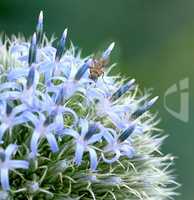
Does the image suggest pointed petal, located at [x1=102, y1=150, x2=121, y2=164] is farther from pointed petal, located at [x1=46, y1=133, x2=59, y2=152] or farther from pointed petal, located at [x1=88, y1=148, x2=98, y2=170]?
pointed petal, located at [x1=46, y1=133, x2=59, y2=152]

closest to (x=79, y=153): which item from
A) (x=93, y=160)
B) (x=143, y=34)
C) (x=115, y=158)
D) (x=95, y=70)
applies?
(x=93, y=160)

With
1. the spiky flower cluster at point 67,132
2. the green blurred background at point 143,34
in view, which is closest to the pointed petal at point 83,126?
the spiky flower cluster at point 67,132

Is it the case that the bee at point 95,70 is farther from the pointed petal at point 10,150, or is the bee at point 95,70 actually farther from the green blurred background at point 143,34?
the green blurred background at point 143,34

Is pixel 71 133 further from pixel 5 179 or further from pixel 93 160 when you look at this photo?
pixel 5 179

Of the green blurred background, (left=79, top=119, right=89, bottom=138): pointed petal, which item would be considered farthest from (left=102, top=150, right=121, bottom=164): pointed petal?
the green blurred background

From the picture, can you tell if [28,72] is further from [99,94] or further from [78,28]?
[78,28]

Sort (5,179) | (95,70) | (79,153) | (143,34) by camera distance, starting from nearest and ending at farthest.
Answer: (5,179) < (79,153) < (95,70) < (143,34)
